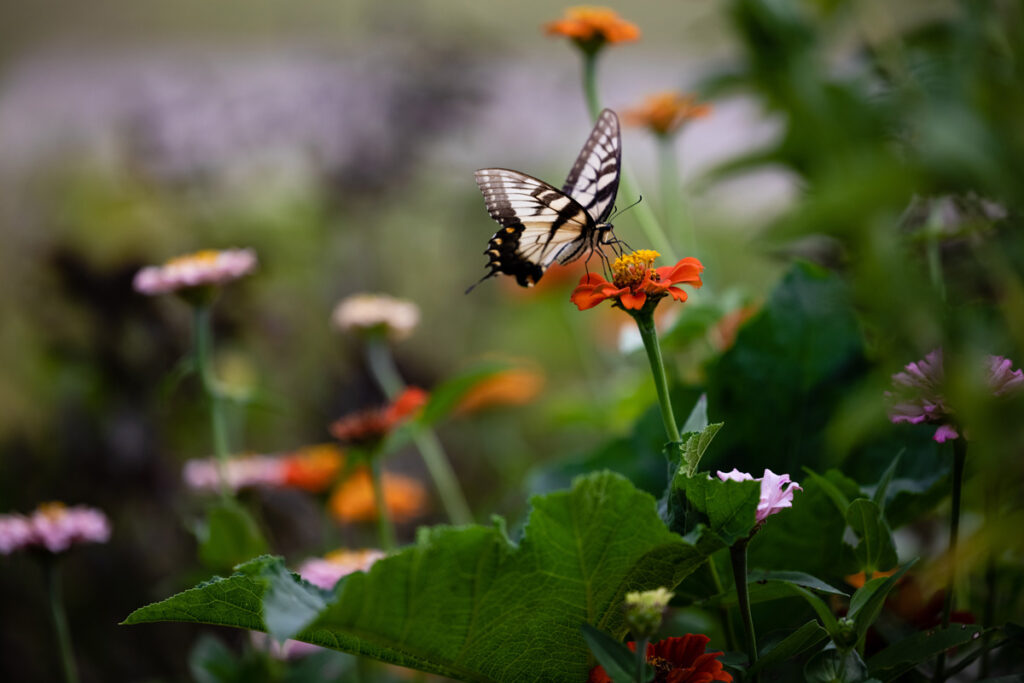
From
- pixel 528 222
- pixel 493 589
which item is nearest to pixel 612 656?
pixel 493 589

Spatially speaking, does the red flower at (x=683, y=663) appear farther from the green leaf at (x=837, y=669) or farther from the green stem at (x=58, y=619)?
the green stem at (x=58, y=619)

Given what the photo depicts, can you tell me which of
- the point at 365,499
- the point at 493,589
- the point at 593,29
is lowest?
the point at 365,499

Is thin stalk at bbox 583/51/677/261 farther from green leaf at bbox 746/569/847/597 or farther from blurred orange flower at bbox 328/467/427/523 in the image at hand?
blurred orange flower at bbox 328/467/427/523

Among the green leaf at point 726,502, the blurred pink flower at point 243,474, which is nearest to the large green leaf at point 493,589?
the green leaf at point 726,502

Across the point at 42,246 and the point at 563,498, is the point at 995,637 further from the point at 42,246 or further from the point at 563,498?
the point at 42,246

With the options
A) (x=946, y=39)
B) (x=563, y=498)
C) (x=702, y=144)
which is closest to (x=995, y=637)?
(x=563, y=498)

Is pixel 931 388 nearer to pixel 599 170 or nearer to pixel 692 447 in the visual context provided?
pixel 692 447
